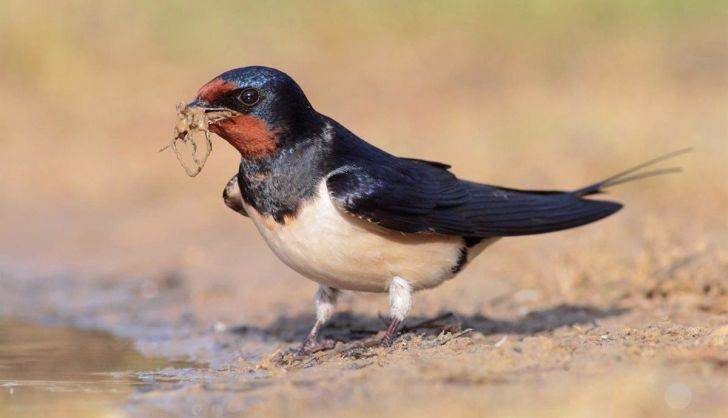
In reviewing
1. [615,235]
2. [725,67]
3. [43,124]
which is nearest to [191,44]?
[43,124]

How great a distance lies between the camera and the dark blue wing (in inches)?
193

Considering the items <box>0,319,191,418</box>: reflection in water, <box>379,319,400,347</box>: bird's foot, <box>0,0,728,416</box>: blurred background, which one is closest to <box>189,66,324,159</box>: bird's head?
<box>379,319,400,347</box>: bird's foot

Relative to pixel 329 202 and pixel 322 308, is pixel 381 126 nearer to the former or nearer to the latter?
pixel 322 308

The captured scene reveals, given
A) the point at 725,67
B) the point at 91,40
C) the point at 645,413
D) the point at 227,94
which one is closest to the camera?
the point at 645,413

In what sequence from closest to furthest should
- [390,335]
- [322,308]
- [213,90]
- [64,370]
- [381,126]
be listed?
[213,90] → [390,335] → [64,370] → [322,308] → [381,126]

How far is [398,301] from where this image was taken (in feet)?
16.6

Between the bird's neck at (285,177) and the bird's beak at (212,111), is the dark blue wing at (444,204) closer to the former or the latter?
the bird's neck at (285,177)

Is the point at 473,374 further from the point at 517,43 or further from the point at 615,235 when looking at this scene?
the point at 517,43

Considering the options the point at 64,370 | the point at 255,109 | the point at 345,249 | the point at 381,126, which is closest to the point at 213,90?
the point at 255,109

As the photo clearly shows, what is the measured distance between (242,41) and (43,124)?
8.25ft

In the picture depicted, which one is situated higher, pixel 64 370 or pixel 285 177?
pixel 285 177

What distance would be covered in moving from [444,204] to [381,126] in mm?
5965

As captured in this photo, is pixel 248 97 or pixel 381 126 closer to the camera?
pixel 248 97

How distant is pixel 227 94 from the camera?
485cm
